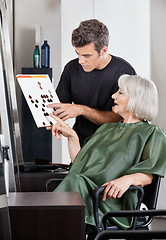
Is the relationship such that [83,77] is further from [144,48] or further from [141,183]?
[144,48]

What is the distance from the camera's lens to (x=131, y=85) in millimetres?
2961

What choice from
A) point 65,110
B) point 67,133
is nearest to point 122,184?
point 67,133

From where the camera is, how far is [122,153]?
2945 millimetres

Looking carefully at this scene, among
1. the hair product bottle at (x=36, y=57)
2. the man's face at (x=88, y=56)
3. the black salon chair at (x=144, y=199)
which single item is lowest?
the black salon chair at (x=144, y=199)

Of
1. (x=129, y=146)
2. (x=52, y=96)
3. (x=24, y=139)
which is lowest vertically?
(x=24, y=139)

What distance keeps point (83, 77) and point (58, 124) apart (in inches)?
24.2

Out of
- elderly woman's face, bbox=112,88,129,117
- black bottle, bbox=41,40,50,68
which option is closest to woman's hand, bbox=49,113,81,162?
elderly woman's face, bbox=112,88,129,117

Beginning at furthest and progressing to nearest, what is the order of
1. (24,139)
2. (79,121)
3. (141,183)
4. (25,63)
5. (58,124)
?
1. (25,63)
2. (24,139)
3. (79,121)
4. (58,124)
5. (141,183)

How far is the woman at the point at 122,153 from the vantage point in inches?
106

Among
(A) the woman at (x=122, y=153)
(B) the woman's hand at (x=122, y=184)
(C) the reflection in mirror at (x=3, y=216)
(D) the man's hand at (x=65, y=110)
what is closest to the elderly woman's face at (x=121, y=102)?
(A) the woman at (x=122, y=153)

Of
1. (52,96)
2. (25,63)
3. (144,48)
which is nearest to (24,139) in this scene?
(25,63)

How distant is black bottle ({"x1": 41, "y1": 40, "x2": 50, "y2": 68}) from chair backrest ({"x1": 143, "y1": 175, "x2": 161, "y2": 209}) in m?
2.82

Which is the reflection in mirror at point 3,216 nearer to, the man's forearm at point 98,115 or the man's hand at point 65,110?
the man's hand at point 65,110

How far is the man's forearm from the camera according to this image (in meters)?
3.12
